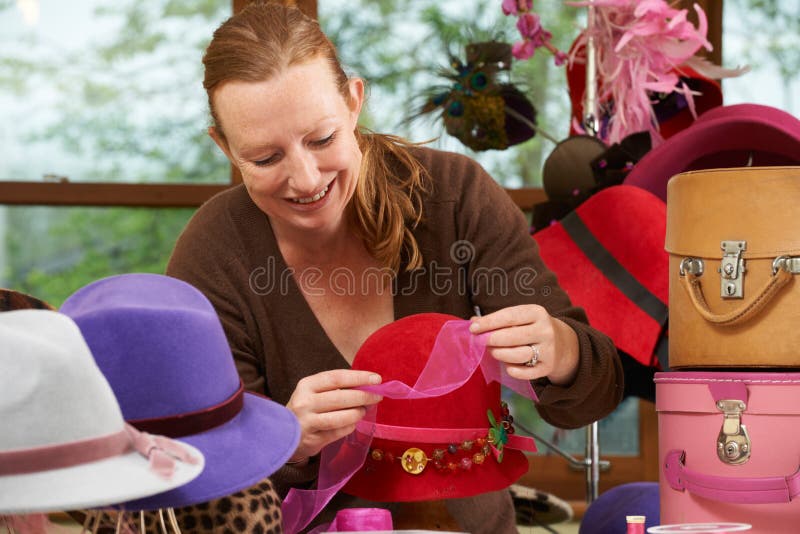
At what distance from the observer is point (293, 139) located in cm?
139

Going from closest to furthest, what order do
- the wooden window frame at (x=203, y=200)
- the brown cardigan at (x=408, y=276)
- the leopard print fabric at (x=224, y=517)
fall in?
the leopard print fabric at (x=224, y=517) → the brown cardigan at (x=408, y=276) → the wooden window frame at (x=203, y=200)

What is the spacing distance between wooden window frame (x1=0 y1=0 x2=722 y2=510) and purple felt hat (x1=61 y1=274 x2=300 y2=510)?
1974 millimetres

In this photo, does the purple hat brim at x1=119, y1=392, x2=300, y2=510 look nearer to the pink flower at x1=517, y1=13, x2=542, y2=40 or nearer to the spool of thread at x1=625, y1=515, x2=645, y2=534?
the spool of thread at x1=625, y1=515, x2=645, y2=534

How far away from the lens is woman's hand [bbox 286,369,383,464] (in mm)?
1233

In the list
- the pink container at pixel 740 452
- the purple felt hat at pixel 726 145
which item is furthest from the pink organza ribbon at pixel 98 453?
the purple felt hat at pixel 726 145

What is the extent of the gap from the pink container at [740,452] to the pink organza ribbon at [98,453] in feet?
2.33

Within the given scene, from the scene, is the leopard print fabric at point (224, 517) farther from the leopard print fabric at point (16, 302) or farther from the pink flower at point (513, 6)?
the pink flower at point (513, 6)

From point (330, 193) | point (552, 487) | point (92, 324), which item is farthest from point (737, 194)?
point (552, 487)

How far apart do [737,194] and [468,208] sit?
0.48 m

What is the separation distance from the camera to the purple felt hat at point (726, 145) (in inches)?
69.6

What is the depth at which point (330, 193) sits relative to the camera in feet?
4.93

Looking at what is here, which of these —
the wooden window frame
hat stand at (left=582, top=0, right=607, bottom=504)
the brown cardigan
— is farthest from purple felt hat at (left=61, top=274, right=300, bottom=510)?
the wooden window frame

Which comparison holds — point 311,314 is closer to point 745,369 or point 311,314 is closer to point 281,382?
point 281,382

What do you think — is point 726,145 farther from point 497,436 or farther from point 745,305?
point 497,436
